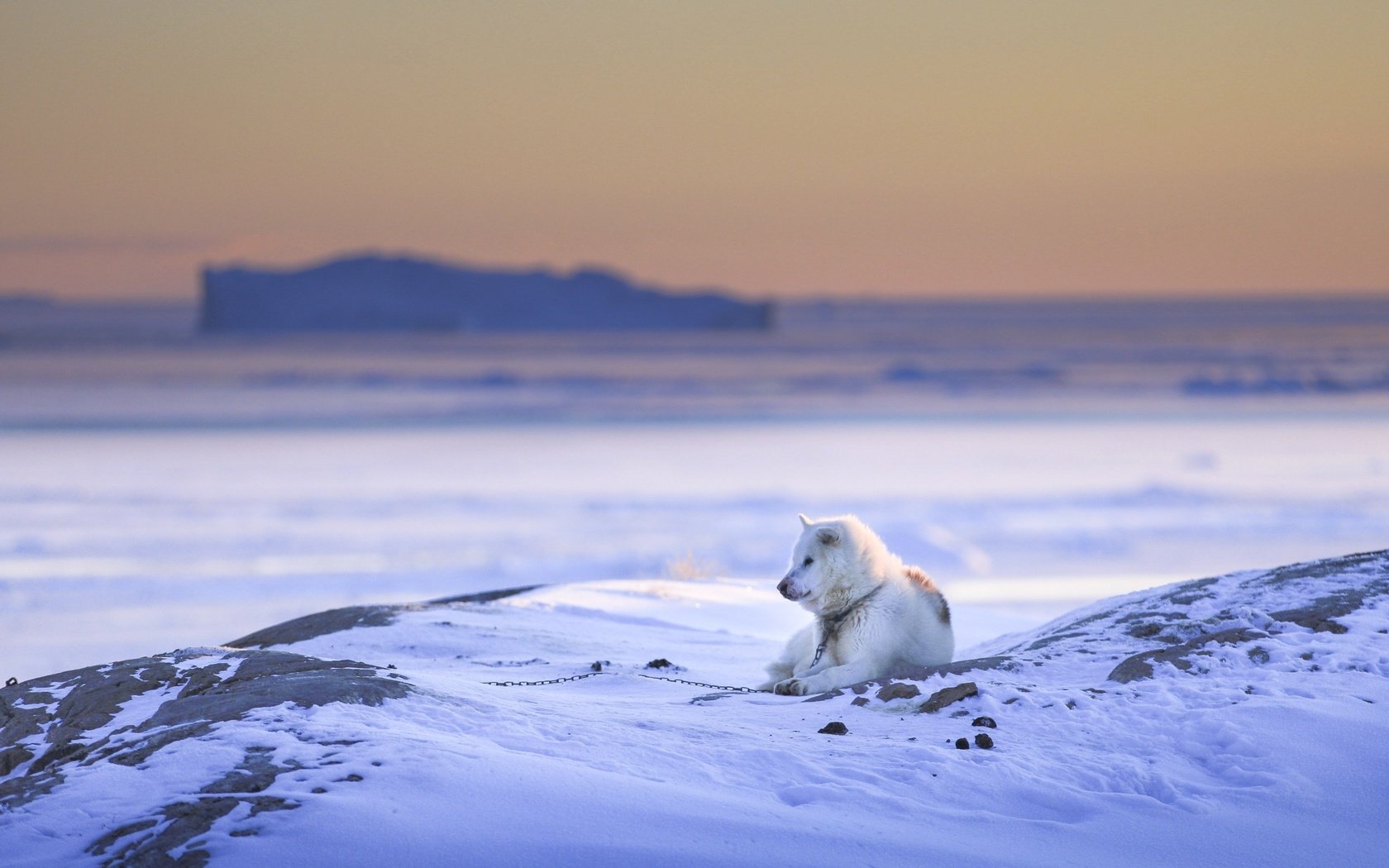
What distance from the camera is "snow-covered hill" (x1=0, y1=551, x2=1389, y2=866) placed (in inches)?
155

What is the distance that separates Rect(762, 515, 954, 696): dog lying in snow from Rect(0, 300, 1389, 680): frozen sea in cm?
347

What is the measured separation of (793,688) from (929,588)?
3.35 ft

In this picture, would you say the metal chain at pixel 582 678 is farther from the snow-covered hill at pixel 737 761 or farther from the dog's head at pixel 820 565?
the dog's head at pixel 820 565

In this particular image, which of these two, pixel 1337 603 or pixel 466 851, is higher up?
pixel 1337 603

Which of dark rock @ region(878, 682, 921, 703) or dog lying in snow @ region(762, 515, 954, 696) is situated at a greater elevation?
dog lying in snow @ region(762, 515, 954, 696)

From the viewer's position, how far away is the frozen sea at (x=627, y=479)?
15164 mm

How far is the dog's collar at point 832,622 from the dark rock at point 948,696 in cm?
111

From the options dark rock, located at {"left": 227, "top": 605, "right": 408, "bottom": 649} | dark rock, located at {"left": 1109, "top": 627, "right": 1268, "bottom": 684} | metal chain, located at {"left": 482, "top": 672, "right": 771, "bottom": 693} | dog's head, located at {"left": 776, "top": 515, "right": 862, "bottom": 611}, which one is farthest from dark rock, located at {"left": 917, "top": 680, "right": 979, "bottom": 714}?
dark rock, located at {"left": 227, "top": 605, "right": 408, "bottom": 649}

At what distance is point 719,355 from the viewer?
235ft

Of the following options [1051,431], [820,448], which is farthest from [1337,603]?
[1051,431]

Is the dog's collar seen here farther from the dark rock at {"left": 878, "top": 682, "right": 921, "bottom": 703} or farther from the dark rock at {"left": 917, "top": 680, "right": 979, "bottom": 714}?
the dark rock at {"left": 917, "top": 680, "right": 979, "bottom": 714}

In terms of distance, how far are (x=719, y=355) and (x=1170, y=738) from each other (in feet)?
219

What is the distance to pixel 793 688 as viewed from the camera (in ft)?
20.2

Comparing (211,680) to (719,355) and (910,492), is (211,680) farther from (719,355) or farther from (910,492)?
(719,355)
